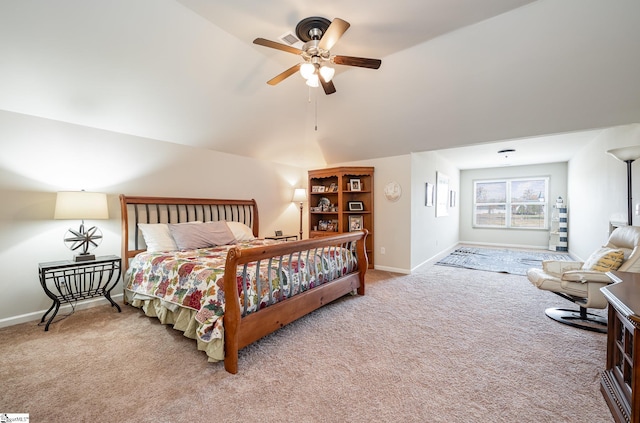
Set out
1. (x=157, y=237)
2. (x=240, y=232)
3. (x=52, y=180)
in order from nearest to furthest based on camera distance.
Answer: (x=52, y=180), (x=157, y=237), (x=240, y=232)

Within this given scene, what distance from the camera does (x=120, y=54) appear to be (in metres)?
2.55

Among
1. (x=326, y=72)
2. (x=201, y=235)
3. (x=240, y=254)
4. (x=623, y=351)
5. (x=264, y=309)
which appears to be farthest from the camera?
(x=201, y=235)

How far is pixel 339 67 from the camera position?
133 inches

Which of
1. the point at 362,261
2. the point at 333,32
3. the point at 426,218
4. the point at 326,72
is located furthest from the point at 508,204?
the point at 333,32

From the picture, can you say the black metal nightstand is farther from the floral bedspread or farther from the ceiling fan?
the ceiling fan

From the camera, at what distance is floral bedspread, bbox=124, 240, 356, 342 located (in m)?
2.04

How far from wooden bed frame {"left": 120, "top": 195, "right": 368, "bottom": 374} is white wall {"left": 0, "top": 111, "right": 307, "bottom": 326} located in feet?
0.62

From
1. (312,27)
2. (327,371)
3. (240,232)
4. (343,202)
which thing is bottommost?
(327,371)

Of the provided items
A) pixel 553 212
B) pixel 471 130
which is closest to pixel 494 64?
pixel 471 130

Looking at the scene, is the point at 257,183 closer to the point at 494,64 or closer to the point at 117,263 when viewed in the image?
the point at 117,263

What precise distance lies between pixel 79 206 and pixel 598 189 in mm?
7491

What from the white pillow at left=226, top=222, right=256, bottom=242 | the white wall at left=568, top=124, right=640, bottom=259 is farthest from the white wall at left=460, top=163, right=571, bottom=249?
the white pillow at left=226, top=222, right=256, bottom=242

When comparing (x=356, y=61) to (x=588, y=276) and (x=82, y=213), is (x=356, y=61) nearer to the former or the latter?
(x=588, y=276)

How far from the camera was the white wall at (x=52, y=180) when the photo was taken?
268cm
